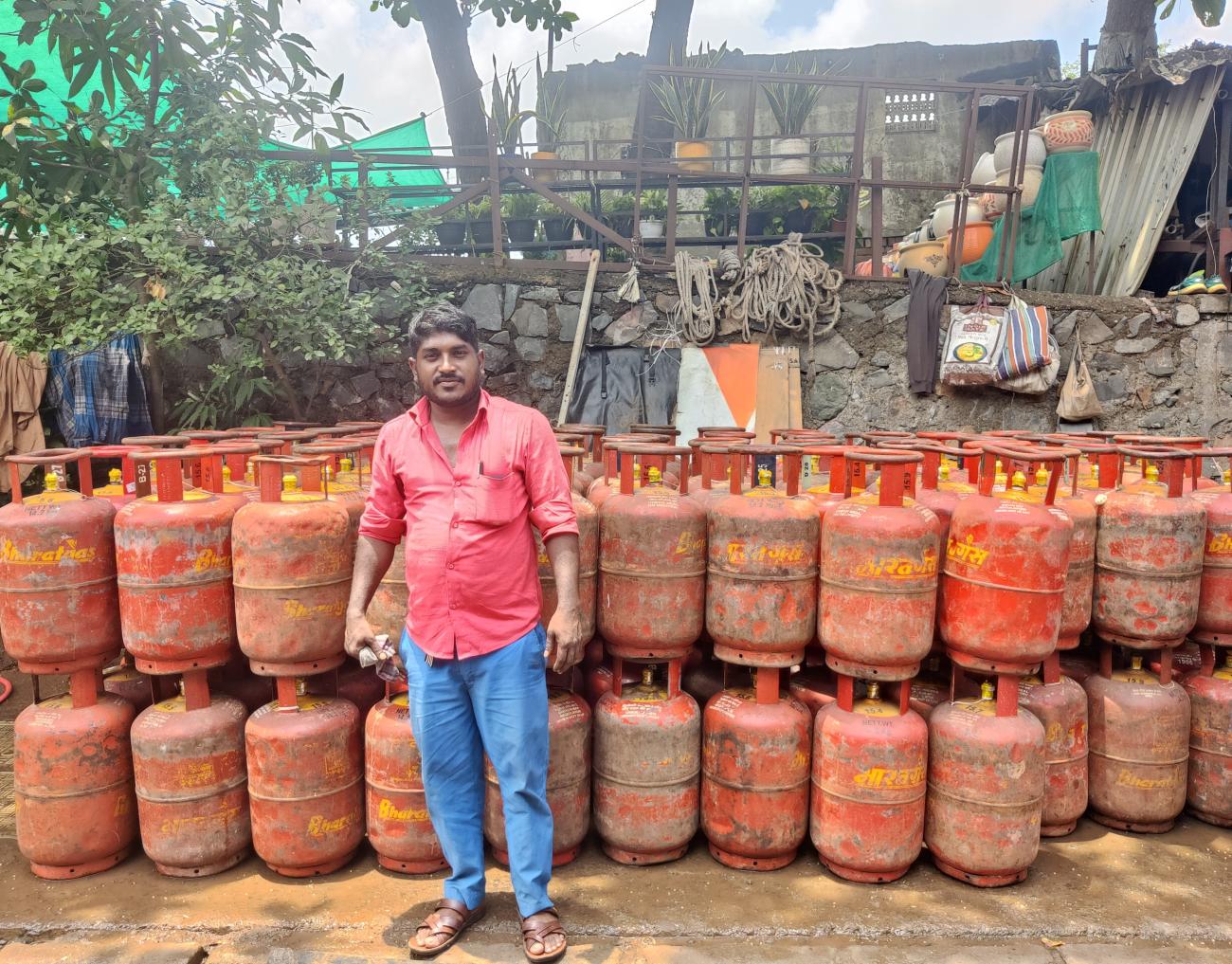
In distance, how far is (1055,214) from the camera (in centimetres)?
823

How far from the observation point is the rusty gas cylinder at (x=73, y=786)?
3123 mm

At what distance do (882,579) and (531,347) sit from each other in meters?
4.71

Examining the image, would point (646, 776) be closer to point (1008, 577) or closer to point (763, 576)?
point (763, 576)

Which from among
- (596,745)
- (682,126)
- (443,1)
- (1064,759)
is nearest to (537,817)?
(596,745)

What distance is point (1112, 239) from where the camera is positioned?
29.1 ft

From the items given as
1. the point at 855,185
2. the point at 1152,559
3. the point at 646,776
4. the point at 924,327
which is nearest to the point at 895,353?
the point at 924,327

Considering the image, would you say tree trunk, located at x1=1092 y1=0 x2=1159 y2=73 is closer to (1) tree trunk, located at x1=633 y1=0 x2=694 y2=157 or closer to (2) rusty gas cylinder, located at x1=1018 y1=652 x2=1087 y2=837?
(1) tree trunk, located at x1=633 y1=0 x2=694 y2=157

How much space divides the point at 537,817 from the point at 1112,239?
886 cm

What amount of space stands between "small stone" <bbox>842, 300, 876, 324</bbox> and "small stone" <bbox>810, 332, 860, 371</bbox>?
7.4 inches

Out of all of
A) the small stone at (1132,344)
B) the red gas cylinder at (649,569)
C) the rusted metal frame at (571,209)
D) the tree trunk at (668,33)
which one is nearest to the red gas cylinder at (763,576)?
the red gas cylinder at (649,569)

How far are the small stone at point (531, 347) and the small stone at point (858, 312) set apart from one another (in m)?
2.52

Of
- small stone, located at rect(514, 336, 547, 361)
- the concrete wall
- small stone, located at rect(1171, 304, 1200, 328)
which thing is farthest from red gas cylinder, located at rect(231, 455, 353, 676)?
the concrete wall

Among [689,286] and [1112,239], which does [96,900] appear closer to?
[689,286]

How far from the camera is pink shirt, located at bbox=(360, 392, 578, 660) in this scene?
263 centimetres
